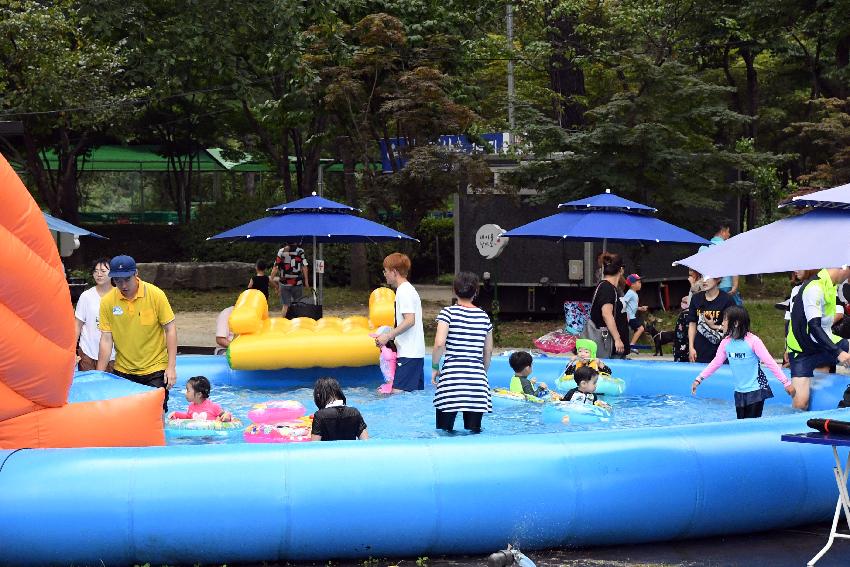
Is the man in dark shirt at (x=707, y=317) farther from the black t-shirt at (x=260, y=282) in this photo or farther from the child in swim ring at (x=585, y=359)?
the black t-shirt at (x=260, y=282)

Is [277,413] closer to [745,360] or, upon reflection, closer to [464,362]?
[464,362]

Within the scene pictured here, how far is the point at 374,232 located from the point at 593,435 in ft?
28.0

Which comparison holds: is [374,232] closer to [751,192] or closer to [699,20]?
[751,192]

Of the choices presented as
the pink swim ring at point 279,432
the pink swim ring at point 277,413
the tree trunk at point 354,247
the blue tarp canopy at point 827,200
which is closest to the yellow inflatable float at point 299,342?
the pink swim ring at point 277,413

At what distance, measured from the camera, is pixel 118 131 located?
90.9 ft

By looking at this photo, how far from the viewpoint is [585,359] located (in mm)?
12836

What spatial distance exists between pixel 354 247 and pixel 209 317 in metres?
5.97

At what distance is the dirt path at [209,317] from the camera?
18922mm

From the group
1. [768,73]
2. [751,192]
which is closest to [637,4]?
[751,192]

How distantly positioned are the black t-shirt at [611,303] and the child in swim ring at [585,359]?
0.25 metres

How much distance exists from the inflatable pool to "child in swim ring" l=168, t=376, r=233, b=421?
3.27m

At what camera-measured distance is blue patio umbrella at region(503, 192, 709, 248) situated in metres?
14.6

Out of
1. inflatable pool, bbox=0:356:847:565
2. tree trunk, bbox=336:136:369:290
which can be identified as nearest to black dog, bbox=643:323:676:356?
inflatable pool, bbox=0:356:847:565

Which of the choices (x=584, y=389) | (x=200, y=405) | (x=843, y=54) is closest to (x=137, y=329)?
A: (x=200, y=405)
